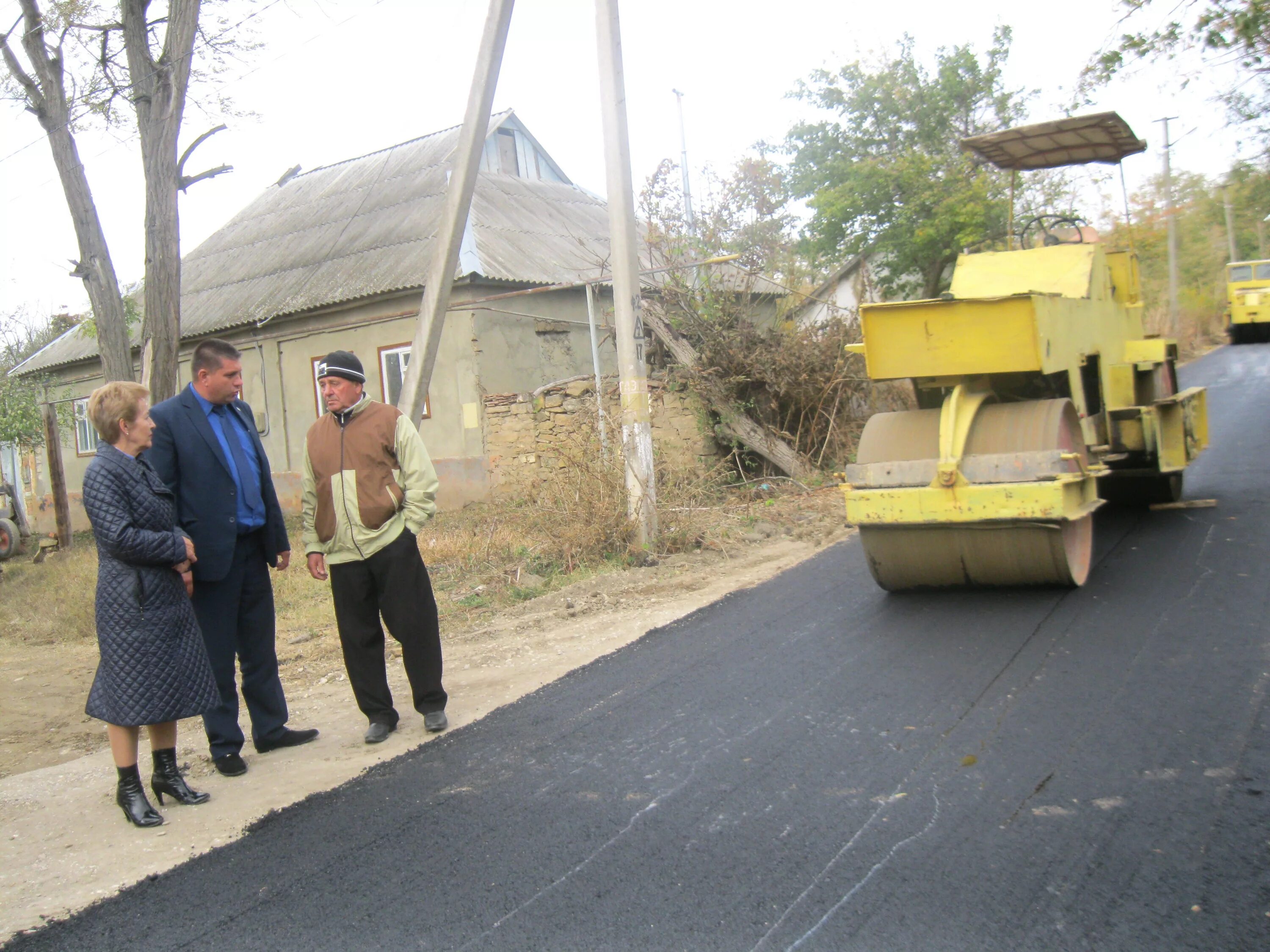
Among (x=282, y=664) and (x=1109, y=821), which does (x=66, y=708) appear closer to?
(x=282, y=664)

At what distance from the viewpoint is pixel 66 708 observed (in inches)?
258

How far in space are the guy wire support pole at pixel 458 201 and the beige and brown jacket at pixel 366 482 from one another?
4152 millimetres

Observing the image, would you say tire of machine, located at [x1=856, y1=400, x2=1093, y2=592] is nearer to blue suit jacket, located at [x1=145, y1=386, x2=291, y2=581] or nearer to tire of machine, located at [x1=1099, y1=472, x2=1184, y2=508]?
tire of machine, located at [x1=1099, y1=472, x2=1184, y2=508]

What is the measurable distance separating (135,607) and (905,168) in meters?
22.0

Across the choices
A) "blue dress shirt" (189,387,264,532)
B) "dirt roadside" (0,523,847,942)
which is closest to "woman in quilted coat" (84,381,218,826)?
"dirt roadside" (0,523,847,942)

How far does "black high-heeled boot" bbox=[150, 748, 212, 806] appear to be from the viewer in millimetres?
4113

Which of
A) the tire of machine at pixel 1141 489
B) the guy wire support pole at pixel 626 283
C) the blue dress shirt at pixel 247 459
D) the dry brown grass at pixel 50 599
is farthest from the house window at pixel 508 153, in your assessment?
the blue dress shirt at pixel 247 459

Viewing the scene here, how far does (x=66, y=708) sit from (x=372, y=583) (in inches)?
123

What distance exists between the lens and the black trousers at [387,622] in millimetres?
4727

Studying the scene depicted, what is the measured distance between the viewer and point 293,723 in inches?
211

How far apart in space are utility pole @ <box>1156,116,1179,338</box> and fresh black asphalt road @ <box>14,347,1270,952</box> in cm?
3166

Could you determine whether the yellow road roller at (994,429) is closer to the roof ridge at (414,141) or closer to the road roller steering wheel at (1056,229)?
the road roller steering wheel at (1056,229)

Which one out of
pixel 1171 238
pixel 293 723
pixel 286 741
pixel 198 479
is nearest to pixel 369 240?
pixel 293 723

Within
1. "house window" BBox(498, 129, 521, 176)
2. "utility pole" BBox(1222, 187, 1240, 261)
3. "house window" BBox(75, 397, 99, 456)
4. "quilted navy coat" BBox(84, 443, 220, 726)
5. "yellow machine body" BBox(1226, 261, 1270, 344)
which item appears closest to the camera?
"quilted navy coat" BBox(84, 443, 220, 726)
